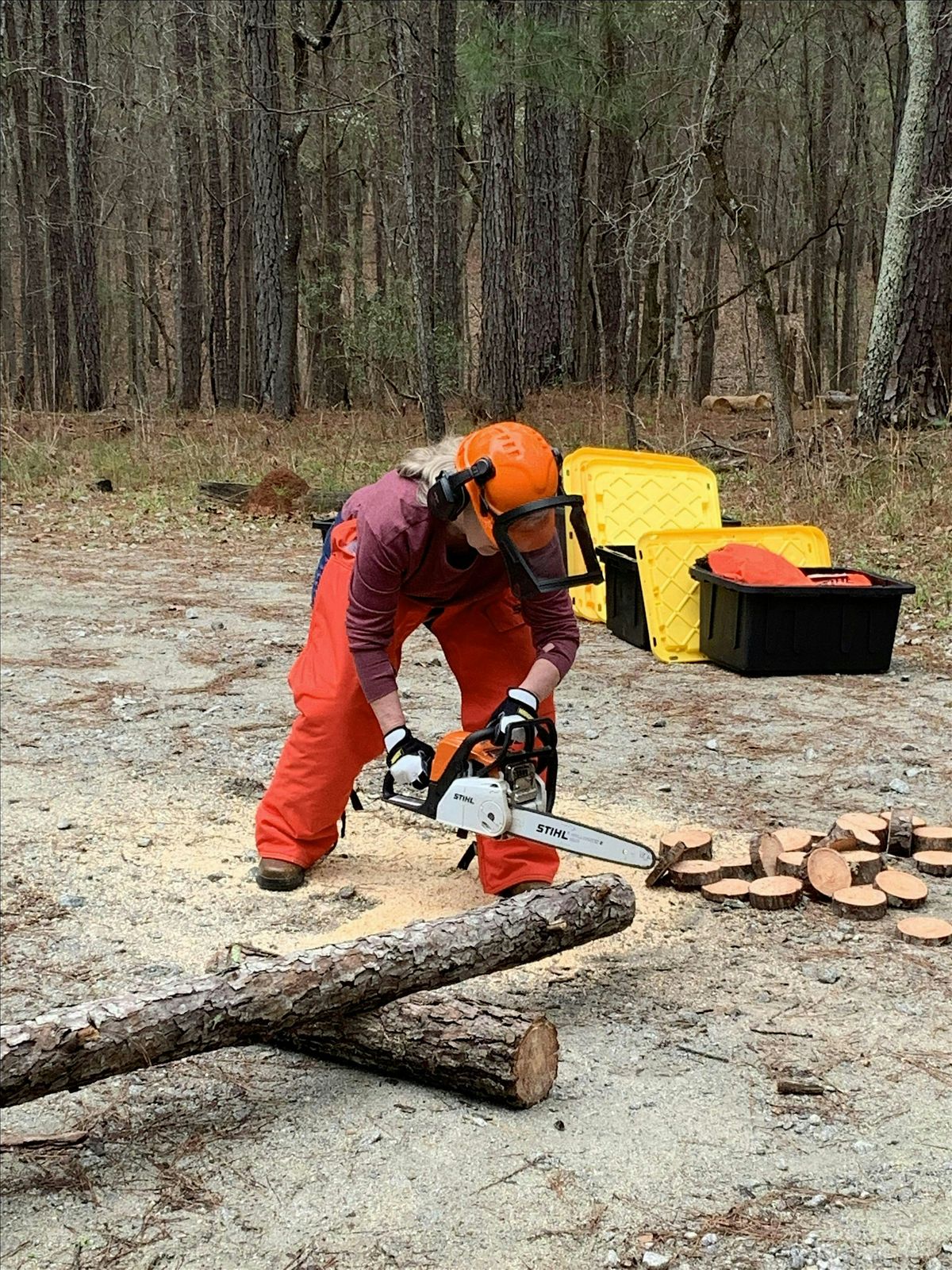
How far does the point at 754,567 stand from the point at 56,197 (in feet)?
66.3

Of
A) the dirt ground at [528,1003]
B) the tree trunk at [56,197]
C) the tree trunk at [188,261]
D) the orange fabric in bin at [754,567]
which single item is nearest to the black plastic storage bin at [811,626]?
the orange fabric in bin at [754,567]

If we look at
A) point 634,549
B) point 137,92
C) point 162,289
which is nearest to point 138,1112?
point 634,549

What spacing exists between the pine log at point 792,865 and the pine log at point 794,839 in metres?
Answer: 0.08

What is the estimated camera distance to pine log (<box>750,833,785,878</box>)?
3795 mm

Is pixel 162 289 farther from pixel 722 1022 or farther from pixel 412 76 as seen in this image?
pixel 722 1022

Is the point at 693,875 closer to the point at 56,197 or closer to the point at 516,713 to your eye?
the point at 516,713

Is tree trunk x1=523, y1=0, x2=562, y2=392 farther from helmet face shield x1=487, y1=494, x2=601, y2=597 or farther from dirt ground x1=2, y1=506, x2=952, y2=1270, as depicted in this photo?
helmet face shield x1=487, y1=494, x2=601, y2=597

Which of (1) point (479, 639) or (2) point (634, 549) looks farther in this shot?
(2) point (634, 549)

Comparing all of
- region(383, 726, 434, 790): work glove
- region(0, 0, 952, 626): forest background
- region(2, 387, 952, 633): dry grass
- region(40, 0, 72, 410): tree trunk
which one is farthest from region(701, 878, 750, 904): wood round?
region(40, 0, 72, 410): tree trunk

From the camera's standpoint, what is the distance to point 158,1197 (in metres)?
2.35

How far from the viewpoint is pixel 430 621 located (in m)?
3.82

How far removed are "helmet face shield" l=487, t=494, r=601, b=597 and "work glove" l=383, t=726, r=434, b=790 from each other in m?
0.51

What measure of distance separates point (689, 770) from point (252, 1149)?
2837 mm

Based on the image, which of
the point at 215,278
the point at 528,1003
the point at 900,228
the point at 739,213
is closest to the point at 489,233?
the point at 739,213
